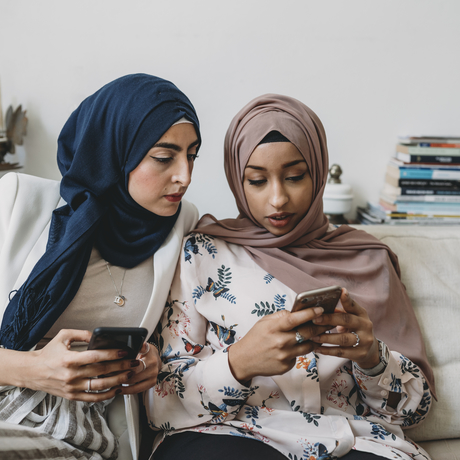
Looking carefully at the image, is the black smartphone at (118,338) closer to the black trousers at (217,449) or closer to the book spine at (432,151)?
the black trousers at (217,449)

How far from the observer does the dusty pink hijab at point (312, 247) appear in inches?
48.5

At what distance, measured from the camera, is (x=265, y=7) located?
1.80 metres

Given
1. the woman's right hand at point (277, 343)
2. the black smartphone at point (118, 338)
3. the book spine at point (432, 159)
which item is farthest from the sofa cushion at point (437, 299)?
the black smartphone at point (118, 338)

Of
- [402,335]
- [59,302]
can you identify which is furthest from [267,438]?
[59,302]

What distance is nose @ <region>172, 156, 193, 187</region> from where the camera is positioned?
113 cm

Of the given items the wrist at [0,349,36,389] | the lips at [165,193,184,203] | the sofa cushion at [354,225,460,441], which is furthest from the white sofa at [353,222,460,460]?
the wrist at [0,349,36,389]

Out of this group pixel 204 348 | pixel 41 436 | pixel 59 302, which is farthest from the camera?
pixel 204 348

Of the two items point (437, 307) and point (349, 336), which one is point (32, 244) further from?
point (437, 307)

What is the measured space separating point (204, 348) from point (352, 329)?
17.3 inches

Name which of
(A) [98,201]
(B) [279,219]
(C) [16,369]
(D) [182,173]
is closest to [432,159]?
(B) [279,219]

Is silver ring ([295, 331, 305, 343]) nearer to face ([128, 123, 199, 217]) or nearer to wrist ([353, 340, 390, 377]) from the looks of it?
wrist ([353, 340, 390, 377])

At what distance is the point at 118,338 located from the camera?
0.86 meters

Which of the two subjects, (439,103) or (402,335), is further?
(439,103)

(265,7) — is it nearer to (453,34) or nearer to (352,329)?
(453,34)
